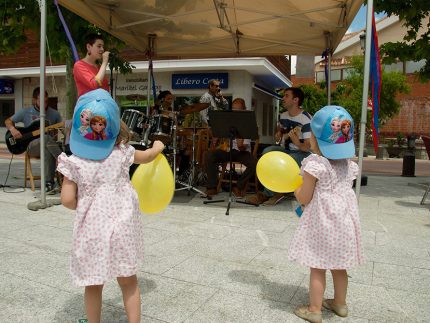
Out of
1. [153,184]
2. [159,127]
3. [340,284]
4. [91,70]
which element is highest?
[91,70]

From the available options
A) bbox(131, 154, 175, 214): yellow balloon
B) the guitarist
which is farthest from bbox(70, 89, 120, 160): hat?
the guitarist

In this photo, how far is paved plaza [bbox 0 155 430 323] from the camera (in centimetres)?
264

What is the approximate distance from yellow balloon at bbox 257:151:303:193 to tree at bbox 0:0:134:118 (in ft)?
19.7

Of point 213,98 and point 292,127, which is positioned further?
point 213,98

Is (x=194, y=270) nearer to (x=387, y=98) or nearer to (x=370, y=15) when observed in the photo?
(x=370, y=15)

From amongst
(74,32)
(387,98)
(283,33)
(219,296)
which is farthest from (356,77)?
(219,296)

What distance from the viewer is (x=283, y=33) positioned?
7508 millimetres

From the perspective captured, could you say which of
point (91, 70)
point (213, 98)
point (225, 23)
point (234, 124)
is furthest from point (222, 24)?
point (91, 70)

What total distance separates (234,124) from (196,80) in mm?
12111

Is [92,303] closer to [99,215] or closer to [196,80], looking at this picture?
[99,215]

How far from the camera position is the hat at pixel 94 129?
2105 millimetres

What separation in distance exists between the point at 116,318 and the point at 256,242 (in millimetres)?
1982

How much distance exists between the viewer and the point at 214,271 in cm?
334

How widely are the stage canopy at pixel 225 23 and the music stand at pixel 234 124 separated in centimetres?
193
